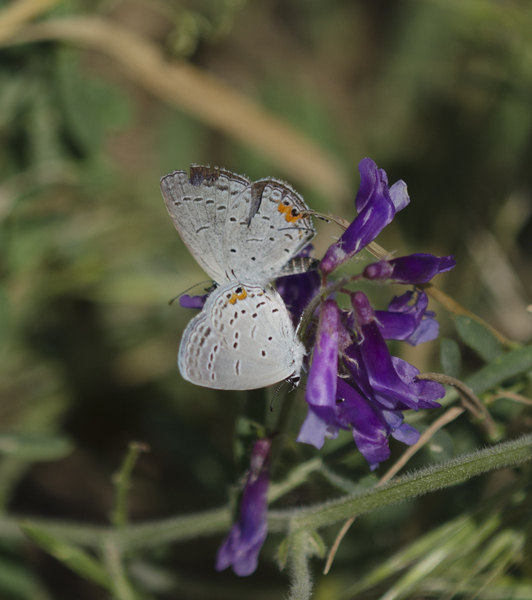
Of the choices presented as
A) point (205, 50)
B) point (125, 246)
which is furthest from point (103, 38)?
point (205, 50)

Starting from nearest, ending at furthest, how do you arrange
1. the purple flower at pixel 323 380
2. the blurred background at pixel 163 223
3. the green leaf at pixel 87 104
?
the purple flower at pixel 323 380 < the blurred background at pixel 163 223 < the green leaf at pixel 87 104

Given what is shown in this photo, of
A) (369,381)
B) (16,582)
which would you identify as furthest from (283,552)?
(16,582)

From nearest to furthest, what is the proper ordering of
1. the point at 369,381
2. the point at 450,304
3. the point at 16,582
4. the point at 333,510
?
the point at 369,381 → the point at 333,510 → the point at 450,304 → the point at 16,582

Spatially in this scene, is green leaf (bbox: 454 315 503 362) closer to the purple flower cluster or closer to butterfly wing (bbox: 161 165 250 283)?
the purple flower cluster

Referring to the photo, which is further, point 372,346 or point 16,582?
point 16,582

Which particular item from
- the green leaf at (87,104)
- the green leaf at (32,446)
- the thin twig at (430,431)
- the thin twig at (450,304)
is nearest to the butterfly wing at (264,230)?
the thin twig at (450,304)

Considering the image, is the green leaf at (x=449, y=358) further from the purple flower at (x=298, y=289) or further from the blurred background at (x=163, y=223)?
the blurred background at (x=163, y=223)

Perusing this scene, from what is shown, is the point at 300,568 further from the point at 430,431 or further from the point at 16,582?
the point at 16,582
